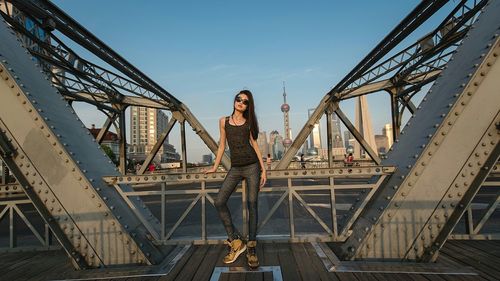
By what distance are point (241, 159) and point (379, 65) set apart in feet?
38.0

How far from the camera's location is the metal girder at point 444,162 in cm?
285

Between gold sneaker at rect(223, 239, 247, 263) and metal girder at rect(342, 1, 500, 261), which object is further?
gold sneaker at rect(223, 239, 247, 263)

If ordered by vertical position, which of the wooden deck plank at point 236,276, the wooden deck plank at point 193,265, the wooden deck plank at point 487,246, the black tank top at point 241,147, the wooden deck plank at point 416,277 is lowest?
the wooden deck plank at point 487,246

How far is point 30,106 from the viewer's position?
10.3 feet

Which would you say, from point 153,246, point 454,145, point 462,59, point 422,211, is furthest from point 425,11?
point 153,246

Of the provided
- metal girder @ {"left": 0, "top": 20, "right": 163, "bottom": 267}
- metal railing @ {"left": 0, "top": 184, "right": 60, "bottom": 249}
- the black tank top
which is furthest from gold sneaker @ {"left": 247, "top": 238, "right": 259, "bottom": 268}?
metal railing @ {"left": 0, "top": 184, "right": 60, "bottom": 249}

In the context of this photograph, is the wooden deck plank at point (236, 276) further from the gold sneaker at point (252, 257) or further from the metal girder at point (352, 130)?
the metal girder at point (352, 130)

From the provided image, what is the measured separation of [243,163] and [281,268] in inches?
51.7

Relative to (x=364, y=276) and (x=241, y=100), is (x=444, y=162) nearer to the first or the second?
(x=364, y=276)

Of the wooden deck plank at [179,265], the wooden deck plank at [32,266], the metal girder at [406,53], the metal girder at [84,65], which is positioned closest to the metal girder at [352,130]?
the metal girder at [406,53]

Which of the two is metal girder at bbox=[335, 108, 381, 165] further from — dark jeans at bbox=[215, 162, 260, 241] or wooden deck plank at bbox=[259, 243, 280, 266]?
dark jeans at bbox=[215, 162, 260, 241]

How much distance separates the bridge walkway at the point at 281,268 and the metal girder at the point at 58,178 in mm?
267

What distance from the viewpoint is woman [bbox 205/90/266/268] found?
3352mm

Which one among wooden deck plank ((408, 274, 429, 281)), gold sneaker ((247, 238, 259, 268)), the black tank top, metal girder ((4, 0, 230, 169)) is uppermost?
metal girder ((4, 0, 230, 169))
